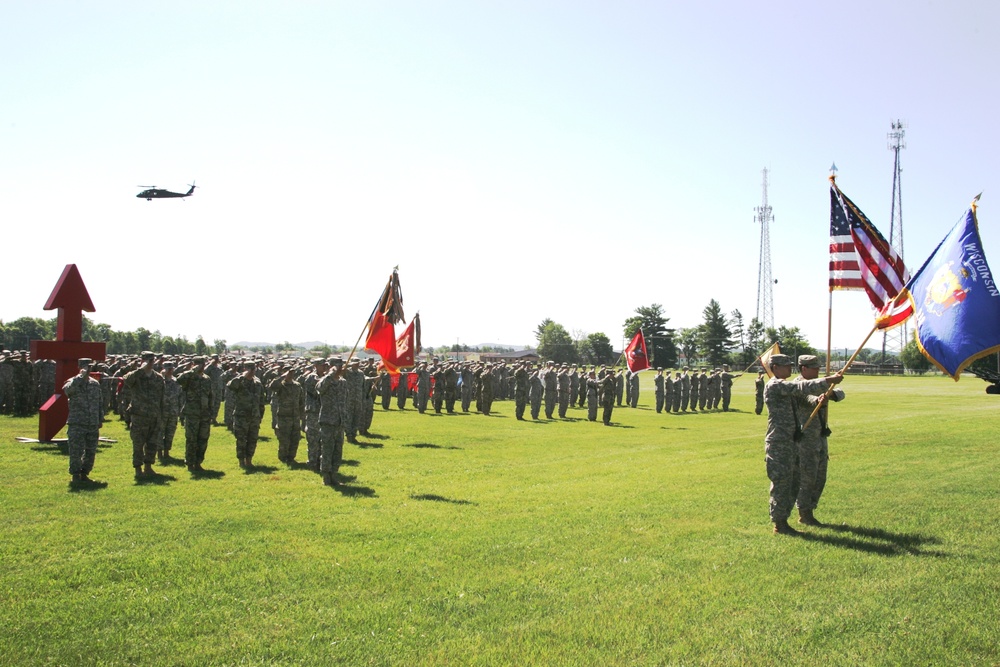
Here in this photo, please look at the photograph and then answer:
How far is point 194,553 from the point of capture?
300 inches

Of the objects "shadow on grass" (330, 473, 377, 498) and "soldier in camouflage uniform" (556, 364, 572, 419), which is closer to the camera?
"shadow on grass" (330, 473, 377, 498)

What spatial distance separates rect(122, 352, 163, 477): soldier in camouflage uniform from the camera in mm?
12594

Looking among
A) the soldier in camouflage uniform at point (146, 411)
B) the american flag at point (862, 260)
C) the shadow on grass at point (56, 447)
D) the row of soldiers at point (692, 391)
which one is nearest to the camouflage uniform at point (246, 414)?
the soldier in camouflage uniform at point (146, 411)

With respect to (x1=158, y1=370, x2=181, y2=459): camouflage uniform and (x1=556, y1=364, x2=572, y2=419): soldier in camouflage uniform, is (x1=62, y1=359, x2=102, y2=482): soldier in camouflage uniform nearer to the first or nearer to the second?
(x1=158, y1=370, x2=181, y2=459): camouflage uniform

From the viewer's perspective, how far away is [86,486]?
37.0 feet

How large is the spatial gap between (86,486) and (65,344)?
5672 mm

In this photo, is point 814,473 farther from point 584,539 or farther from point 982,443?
point 982,443

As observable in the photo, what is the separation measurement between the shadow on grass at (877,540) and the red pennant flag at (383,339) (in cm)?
968

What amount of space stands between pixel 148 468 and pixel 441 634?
938 cm

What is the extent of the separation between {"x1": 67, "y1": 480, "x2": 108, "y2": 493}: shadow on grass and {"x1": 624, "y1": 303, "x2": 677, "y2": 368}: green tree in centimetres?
9103

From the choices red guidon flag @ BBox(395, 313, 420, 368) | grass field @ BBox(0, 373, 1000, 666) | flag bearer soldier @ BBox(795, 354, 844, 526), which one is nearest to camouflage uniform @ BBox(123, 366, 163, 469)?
grass field @ BBox(0, 373, 1000, 666)

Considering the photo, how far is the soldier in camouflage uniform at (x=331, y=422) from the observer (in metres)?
12.1

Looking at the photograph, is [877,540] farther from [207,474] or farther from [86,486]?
[86,486]

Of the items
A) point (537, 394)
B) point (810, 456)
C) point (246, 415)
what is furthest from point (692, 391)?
point (810, 456)
